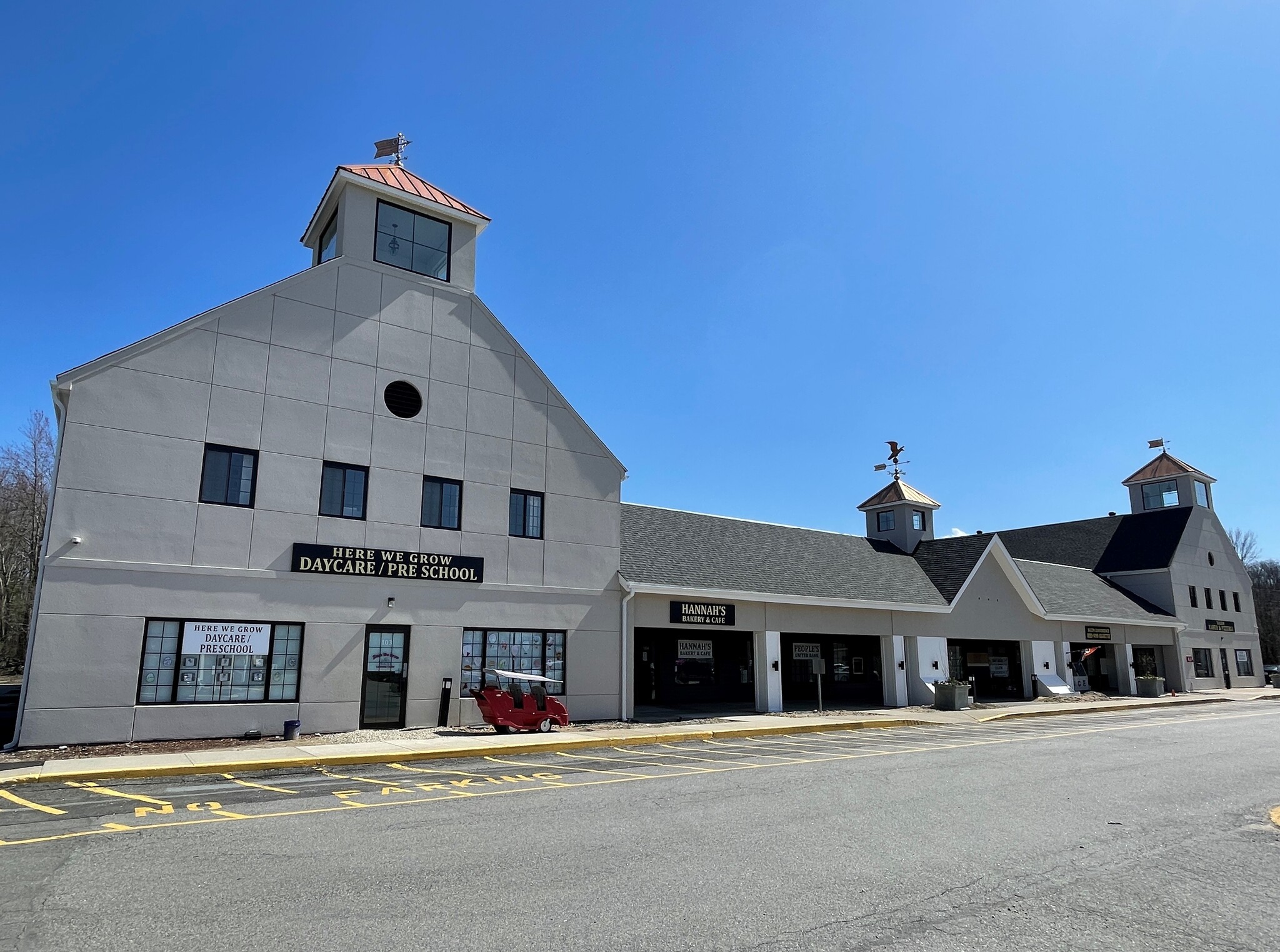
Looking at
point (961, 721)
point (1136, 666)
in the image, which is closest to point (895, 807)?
point (961, 721)

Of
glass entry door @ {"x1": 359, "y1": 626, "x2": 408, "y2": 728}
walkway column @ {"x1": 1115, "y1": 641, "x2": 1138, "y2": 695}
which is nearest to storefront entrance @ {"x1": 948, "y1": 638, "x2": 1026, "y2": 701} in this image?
walkway column @ {"x1": 1115, "y1": 641, "x2": 1138, "y2": 695}

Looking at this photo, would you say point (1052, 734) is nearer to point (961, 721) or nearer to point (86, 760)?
point (961, 721)

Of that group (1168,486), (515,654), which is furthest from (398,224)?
(1168,486)

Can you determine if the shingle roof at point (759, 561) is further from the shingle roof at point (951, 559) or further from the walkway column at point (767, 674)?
the walkway column at point (767, 674)

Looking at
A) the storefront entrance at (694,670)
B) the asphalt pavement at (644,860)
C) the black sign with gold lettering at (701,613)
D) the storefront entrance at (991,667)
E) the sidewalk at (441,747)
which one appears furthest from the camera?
the storefront entrance at (991,667)

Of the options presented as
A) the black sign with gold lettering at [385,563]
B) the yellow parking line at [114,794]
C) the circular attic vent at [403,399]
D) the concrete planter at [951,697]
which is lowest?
the yellow parking line at [114,794]

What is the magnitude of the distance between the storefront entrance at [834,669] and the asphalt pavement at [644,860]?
17.2 metres

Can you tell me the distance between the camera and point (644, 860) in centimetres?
738

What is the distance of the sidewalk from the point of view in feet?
41.1

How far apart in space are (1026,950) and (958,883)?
151 cm

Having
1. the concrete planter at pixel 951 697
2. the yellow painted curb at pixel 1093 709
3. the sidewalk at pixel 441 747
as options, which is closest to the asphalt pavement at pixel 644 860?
the sidewalk at pixel 441 747

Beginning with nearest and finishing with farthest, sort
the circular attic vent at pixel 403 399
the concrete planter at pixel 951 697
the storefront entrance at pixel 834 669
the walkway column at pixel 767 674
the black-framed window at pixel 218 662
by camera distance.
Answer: the black-framed window at pixel 218 662 < the circular attic vent at pixel 403 399 < the walkway column at pixel 767 674 < the concrete planter at pixel 951 697 < the storefront entrance at pixel 834 669

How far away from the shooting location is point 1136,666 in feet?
137

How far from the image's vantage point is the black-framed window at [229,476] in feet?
54.2
